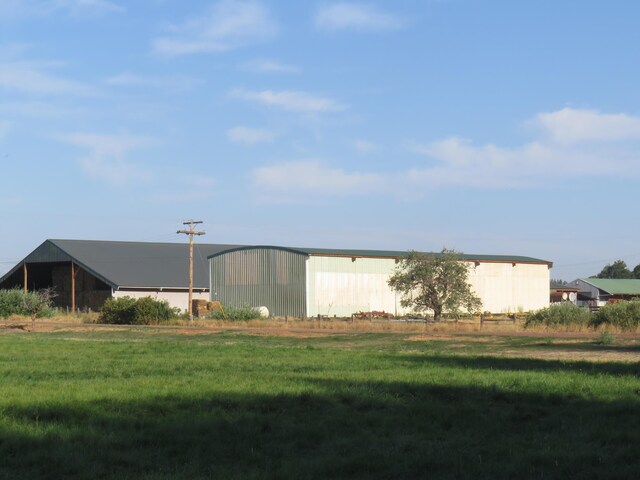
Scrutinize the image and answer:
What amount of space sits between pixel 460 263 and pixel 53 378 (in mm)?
50361

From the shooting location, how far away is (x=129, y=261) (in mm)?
85750

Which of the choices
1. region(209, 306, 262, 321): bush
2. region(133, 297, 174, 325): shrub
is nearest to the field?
region(133, 297, 174, 325): shrub

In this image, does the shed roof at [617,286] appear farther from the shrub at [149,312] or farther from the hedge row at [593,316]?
the hedge row at [593,316]

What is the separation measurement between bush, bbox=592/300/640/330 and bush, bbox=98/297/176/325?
106ft

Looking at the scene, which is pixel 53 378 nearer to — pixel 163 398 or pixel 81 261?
pixel 163 398

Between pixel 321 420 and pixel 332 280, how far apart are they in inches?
Result: 2476

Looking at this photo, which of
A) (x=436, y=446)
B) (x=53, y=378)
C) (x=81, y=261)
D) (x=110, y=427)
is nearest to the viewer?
(x=436, y=446)

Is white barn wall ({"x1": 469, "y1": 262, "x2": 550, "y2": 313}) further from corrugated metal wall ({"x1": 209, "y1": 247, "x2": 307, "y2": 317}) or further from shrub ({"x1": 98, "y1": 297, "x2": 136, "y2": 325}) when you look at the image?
shrub ({"x1": 98, "y1": 297, "x2": 136, "y2": 325})

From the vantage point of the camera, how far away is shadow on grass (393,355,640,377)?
2117 centimetres

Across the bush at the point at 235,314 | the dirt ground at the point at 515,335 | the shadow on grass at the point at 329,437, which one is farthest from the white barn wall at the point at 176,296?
the shadow on grass at the point at 329,437

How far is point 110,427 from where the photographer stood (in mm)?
12945

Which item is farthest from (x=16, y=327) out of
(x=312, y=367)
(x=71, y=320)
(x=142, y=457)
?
(x=142, y=457)

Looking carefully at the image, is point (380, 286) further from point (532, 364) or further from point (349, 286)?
point (532, 364)

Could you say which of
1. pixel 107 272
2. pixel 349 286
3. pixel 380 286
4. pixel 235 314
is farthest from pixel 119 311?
pixel 380 286
